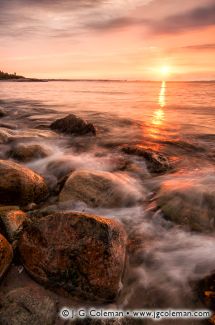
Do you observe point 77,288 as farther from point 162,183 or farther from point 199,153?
point 199,153

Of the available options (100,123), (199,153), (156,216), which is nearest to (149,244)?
(156,216)

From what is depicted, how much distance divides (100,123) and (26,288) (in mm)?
12468

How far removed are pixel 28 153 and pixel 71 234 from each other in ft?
16.9

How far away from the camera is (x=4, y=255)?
12.3 ft

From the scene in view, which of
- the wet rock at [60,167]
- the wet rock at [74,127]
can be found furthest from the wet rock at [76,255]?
the wet rock at [74,127]

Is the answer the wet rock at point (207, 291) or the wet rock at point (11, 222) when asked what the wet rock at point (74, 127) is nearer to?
the wet rock at point (11, 222)

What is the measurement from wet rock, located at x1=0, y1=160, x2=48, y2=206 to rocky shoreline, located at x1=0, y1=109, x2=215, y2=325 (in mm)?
18

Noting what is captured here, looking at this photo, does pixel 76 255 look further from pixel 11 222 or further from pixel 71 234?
pixel 11 222

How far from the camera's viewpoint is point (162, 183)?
268 inches

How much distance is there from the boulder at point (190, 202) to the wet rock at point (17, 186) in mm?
2453

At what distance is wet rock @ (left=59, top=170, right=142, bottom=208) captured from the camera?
5617 millimetres

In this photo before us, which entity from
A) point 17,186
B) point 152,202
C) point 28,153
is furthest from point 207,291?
point 28,153

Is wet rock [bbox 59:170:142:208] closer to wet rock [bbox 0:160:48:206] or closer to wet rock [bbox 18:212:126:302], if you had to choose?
wet rock [bbox 0:160:48:206]

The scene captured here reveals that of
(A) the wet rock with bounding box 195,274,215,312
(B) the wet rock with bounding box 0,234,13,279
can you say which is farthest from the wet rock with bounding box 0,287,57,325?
(A) the wet rock with bounding box 195,274,215,312
